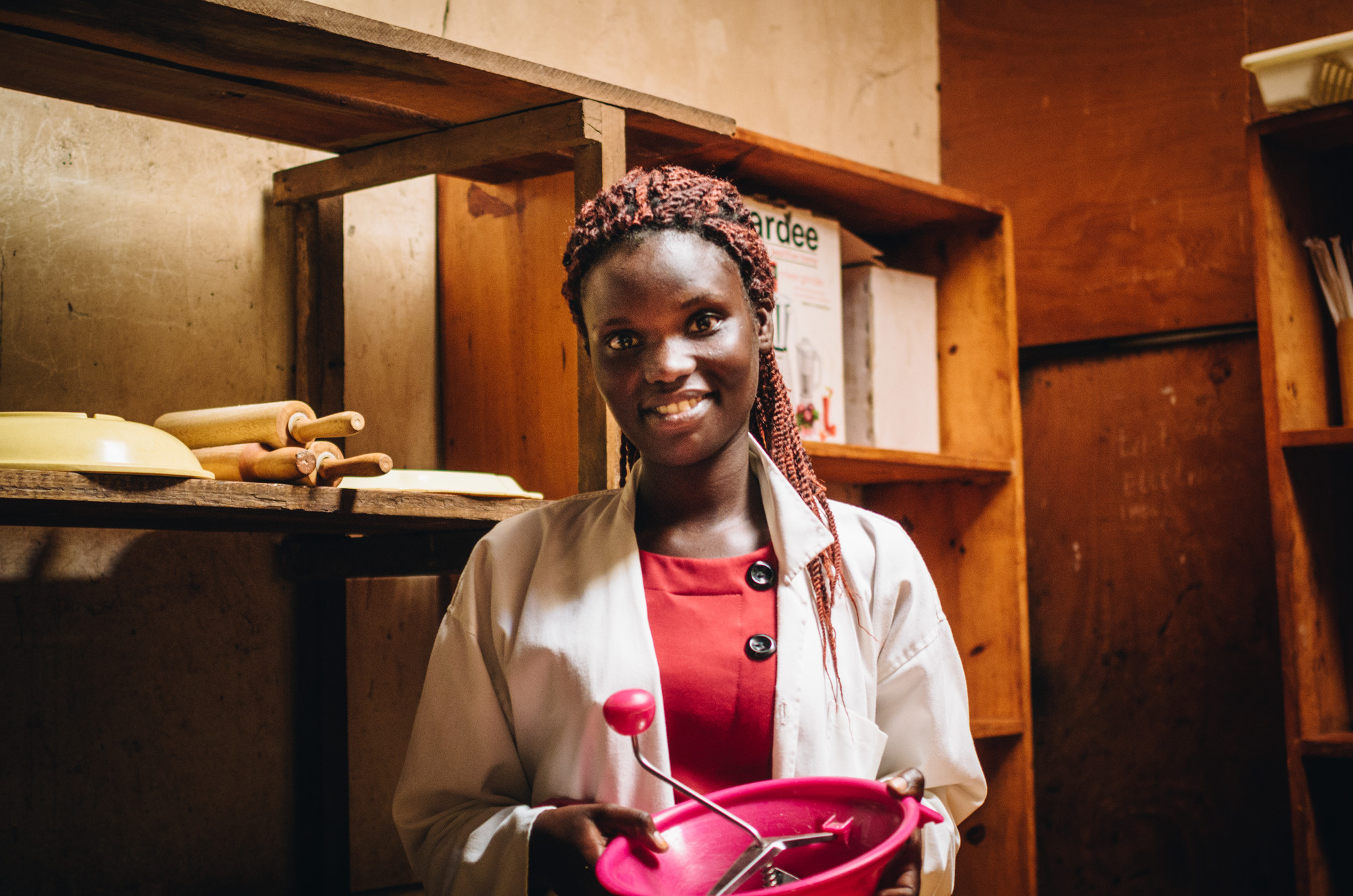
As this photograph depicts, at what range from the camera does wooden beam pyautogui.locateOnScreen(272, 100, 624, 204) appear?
1.45m

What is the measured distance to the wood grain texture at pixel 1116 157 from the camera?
7.98ft

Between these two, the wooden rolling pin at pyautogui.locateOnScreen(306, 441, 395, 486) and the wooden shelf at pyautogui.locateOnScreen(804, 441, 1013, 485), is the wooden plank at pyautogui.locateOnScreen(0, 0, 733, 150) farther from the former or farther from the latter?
the wooden shelf at pyautogui.locateOnScreen(804, 441, 1013, 485)

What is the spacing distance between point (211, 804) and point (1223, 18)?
254 cm

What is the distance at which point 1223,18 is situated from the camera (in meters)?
2.45

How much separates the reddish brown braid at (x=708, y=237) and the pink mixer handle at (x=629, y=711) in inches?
11.7

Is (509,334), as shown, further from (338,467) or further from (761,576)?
(761,576)

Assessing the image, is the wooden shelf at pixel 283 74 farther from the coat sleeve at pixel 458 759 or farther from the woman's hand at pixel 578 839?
the woman's hand at pixel 578 839

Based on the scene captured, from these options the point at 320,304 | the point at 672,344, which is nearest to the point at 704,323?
the point at 672,344

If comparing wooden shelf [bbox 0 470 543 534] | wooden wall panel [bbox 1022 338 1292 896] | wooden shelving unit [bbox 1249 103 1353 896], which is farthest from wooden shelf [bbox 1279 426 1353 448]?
wooden shelf [bbox 0 470 543 534]

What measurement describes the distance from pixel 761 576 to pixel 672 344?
0.26 m

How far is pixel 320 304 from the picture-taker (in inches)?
73.2

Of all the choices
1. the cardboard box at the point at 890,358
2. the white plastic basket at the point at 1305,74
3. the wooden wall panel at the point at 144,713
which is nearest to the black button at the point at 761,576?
the wooden wall panel at the point at 144,713

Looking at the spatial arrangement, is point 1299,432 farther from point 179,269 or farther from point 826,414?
point 179,269

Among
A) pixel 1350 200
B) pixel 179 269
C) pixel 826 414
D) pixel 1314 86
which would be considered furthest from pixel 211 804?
pixel 1350 200
